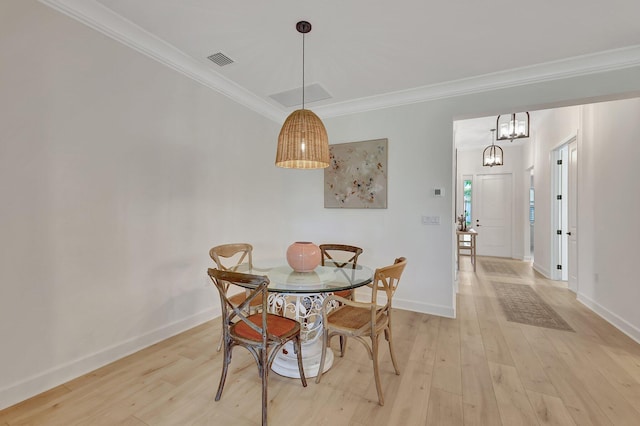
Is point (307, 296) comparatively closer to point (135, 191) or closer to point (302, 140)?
point (302, 140)

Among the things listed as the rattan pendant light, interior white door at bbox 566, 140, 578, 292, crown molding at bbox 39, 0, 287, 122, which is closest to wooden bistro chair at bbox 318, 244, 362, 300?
the rattan pendant light

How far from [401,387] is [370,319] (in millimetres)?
508

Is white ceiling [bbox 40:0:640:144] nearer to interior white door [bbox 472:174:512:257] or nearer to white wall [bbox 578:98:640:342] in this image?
white wall [bbox 578:98:640:342]

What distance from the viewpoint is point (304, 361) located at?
6.87 feet

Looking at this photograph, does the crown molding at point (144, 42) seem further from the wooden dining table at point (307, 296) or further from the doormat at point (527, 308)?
the doormat at point (527, 308)

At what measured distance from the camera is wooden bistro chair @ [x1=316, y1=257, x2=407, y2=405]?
174 cm

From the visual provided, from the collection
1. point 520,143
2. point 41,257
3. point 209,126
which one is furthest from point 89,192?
point 520,143

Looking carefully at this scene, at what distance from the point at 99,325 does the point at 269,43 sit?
2.71 m

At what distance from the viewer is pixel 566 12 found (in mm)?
2049

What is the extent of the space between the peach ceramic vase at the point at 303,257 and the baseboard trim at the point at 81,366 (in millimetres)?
1423

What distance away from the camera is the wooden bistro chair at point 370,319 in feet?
5.71

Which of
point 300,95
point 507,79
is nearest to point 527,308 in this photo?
point 507,79

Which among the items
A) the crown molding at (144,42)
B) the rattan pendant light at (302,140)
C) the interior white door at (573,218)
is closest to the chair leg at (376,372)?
the rattan pendant light at (302,140)

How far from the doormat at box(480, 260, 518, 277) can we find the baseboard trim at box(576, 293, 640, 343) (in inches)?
70.7
